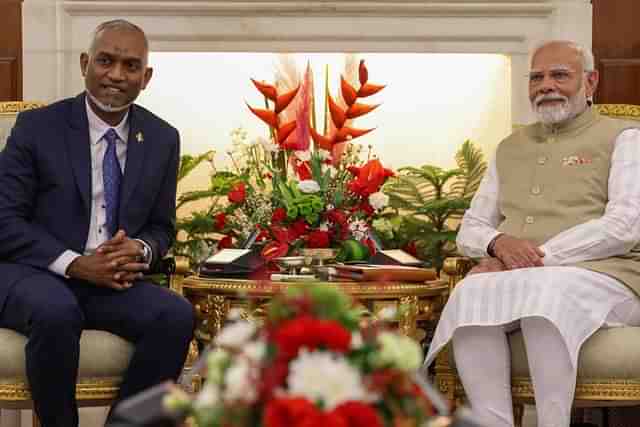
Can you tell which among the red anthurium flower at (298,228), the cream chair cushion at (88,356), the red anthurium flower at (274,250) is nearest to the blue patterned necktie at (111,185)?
the cream chair cushion at (88,356)

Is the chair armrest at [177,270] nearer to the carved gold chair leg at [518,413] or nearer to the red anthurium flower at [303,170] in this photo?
the red anthurium flower at [303,170]

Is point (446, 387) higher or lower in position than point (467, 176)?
lower

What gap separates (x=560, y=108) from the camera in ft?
14.1

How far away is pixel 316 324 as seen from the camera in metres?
1.70

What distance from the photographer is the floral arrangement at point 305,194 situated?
4492mm

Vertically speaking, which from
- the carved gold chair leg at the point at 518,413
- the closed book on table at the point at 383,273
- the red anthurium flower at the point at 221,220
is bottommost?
the carved gold chair leg at the point at 518,413

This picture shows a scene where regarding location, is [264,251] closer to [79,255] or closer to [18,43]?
[79,255]

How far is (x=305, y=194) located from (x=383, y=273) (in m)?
0.63

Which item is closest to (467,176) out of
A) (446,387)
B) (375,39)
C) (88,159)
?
(375,39)

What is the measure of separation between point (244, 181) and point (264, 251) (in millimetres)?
500

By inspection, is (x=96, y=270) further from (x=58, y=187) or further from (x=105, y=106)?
(x=105, y=106)

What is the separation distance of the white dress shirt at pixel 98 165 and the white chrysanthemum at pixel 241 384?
7.72 feet

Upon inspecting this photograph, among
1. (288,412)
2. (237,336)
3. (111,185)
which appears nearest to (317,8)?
(111,185)

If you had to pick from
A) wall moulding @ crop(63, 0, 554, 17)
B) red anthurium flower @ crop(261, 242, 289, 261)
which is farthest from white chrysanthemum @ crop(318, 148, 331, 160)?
wall moulding @ crop(63, 0, 554, 17)
